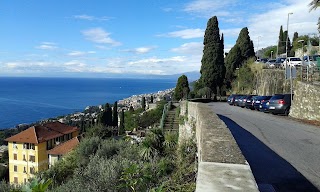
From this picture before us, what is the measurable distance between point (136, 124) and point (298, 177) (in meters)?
38.1

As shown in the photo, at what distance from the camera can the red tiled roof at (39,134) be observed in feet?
138

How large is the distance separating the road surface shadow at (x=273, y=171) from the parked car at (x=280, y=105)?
31.8ft

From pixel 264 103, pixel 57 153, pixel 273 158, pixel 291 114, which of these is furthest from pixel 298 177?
pixel 57 153

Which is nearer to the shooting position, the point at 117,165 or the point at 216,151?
the point at 216,151

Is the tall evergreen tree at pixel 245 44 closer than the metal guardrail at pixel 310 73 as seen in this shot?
No

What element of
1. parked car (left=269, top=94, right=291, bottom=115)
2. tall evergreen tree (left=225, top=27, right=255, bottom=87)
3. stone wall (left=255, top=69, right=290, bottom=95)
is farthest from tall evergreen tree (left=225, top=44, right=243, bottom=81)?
parked car (left=269, top=94, right=291, bottom=115)

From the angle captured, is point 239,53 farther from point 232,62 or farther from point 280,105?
point 280,105

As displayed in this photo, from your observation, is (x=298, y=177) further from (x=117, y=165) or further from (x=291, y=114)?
(x=291, y=114)

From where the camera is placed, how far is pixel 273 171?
229 inches

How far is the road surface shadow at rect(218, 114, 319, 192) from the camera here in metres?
4.98

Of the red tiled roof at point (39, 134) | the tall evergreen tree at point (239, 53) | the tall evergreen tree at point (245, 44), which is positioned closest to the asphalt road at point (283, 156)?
the tall evergreen tree at point (239, 53)

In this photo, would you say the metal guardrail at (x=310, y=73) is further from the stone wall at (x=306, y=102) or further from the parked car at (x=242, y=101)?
the parked car at (x=242, y=101)

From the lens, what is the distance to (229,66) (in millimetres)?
45219

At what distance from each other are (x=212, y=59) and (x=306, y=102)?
86.2 ft
